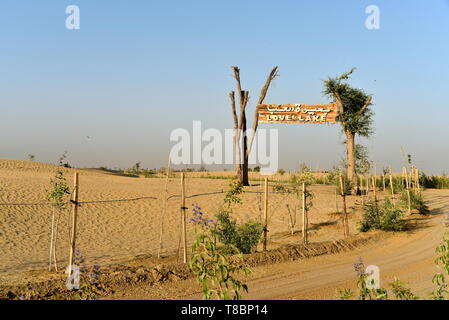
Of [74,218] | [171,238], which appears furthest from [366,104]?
[74,218]

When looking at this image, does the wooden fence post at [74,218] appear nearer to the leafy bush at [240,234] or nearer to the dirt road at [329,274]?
the dirt road at [329,274]

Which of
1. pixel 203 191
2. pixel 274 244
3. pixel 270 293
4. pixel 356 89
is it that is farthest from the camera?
pixel 356 89

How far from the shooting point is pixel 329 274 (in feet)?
31.4

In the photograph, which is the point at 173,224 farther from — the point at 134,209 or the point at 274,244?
the point at 274,244

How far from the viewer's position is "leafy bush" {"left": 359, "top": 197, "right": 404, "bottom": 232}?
15.4m

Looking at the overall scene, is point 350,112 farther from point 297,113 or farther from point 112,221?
point 112,221

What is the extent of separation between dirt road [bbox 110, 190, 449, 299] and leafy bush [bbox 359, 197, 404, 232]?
1.29 meters

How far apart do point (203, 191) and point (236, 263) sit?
1483 centimetres

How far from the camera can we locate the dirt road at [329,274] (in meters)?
7.98

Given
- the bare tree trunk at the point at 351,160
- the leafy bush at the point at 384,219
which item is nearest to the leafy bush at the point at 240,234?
the leafy bush at the point at 384,219

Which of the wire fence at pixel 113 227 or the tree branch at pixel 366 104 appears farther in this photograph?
the tree branch at pixel 366 104

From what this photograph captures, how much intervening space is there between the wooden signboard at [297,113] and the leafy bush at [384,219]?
670cm

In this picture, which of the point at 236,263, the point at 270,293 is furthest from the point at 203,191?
the point at 270,293

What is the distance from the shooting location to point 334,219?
19.4 metres
